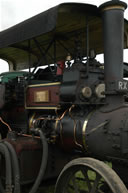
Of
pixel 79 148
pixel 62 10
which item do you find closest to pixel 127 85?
pixel 79 148

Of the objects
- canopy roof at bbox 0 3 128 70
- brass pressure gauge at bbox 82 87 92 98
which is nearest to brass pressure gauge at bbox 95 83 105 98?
brass pressure gauge at bbox 82 87 92 98

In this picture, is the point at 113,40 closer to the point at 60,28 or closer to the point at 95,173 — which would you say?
the point at 60,28

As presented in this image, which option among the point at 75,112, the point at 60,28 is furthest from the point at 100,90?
the point at 60,28

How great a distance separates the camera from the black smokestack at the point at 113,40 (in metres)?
3.36

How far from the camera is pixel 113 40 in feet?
11.0

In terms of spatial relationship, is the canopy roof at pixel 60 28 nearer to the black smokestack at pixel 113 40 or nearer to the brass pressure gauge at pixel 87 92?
the black smokestack at pixel 113 40

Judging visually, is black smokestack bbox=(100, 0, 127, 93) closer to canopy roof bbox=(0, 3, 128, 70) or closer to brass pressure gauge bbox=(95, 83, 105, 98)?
brass pressure gauge bbox=(95, 83, 105, 98)

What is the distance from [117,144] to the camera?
9.64ft

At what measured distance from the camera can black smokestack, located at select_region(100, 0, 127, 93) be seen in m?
3.36

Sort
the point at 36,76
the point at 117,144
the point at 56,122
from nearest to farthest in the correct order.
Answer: the point at 117,144
the point at 56,122
the point at 36,76

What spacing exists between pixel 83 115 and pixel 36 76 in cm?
184

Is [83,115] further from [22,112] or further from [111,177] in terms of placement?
[22,112]

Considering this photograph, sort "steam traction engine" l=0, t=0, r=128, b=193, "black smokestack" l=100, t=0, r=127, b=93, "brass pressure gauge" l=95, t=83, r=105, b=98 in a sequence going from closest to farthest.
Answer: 1. "steam traction engine" l=0, t=0, r=128, b=193
2. "black smokestack" l=100, t=0, r=127, b=93
3. "brass pressure gauge" l=95, t=83, r=105, b=98

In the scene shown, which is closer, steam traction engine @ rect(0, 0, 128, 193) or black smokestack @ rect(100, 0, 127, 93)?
steam traction engine @ rect(0, 0, 128, 193)
